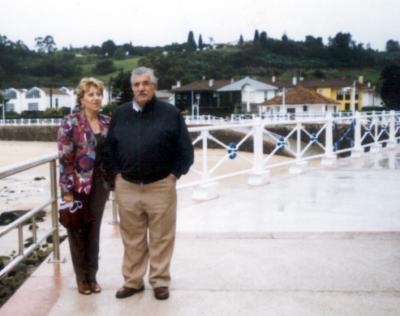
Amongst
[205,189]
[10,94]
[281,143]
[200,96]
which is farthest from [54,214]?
[10,94]

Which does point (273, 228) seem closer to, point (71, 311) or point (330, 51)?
point (71, 311)

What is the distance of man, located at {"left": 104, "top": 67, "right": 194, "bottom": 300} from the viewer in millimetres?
3705

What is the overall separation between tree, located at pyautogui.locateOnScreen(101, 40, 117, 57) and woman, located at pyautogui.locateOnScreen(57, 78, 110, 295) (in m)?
160

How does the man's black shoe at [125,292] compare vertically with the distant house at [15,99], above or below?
below

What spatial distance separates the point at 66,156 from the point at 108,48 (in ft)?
530

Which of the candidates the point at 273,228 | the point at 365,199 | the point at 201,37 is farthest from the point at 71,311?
the point at 201,37

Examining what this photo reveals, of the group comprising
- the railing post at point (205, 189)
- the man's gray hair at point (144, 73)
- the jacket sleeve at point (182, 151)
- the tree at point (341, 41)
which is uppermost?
the tree at point (341, 41)

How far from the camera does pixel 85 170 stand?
12.7 feet

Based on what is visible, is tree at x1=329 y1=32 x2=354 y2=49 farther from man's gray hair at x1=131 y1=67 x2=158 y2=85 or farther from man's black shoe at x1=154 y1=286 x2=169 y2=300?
man's black shoe at x1=154 y1=286 x2=169 y2=300

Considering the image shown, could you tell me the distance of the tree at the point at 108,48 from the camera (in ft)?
523

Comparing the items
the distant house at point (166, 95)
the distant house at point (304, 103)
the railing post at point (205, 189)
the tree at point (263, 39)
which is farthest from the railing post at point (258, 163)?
the tree at point (263, 39)

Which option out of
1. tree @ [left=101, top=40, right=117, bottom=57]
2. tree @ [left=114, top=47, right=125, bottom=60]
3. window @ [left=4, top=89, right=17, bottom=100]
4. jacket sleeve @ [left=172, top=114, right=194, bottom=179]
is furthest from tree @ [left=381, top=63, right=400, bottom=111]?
tree @ [left=101, top=40, right=117, bottom=57]

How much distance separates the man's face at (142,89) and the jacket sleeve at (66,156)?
19.8 inches

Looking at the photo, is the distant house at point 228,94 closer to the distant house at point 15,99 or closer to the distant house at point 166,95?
the distant house at point 166,95
